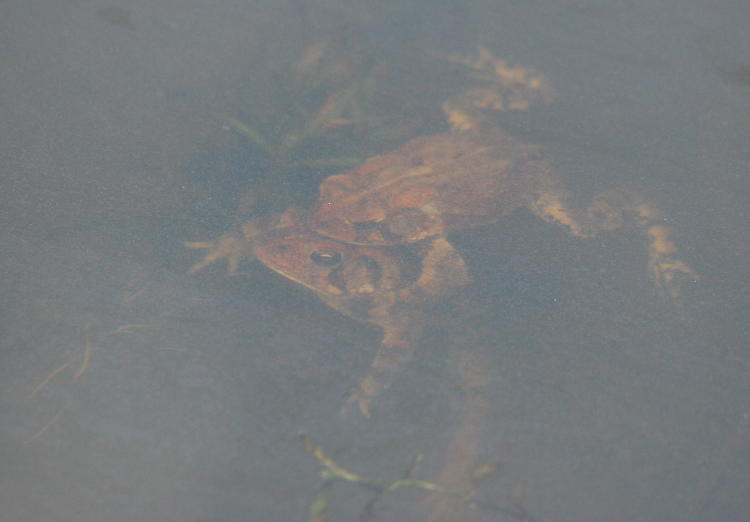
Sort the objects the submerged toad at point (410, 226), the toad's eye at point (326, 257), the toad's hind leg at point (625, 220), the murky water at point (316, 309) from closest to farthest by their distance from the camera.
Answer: the murky water at point (316, 309)
the submerged toad at point (410, 226)
the toad's eye at point (326, 257)
the toad's hind leg at point (625, 220)

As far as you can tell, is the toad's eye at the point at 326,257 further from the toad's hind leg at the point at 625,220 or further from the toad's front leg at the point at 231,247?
the toad's hind leg at the point at 625,220

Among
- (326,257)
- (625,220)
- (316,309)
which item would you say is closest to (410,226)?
(326,257)

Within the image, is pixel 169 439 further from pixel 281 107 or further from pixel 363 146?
pixel 281 107

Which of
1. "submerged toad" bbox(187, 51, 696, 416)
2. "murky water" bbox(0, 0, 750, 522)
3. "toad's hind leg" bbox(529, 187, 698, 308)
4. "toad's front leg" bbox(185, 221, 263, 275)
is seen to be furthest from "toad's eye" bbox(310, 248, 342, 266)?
"toad's hind leg" bbox(529, 187, 698, 308)

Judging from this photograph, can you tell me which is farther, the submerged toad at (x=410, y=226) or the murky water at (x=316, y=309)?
the submerged toad at (x=410, y=226)

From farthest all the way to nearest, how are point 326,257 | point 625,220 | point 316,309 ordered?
point 625,220 < point 326,257 < point 316,309

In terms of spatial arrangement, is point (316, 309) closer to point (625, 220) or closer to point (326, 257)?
point (326, 257)

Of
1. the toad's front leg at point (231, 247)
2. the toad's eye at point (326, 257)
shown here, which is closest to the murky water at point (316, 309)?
the toad's front leg at point (231, 247)
